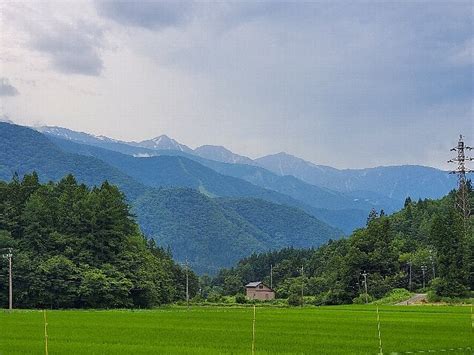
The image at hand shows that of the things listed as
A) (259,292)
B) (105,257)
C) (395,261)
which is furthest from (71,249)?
(259,292)

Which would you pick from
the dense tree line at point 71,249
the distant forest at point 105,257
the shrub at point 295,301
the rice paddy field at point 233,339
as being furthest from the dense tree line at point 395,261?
the rice paddy field at point 233,339

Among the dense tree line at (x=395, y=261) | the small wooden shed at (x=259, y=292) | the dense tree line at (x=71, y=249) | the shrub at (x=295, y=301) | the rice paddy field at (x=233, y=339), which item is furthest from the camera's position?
the small wooden shed at (x=259, y=292)

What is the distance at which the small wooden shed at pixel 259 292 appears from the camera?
101m

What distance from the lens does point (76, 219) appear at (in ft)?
212

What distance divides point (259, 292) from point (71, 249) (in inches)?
1786

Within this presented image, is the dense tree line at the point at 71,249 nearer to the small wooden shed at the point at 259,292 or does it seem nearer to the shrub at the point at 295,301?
the shrub at the point at 295,301

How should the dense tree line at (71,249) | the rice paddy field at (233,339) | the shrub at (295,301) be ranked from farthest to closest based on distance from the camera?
the shrub at (295,301) → the dense tree line at (71,249) → the rice paddy field at (233,339)

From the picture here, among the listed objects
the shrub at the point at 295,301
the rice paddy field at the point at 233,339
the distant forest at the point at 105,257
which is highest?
the distant forest at the point at 105,257

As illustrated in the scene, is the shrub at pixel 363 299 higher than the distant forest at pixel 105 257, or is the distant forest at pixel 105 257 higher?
the distant forest at pixel 105 257

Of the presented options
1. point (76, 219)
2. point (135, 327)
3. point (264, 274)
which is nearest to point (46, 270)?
point (76, 219)

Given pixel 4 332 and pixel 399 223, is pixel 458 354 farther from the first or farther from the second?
pixel 399 223

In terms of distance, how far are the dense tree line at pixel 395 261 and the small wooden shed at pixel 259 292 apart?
79.1 inches

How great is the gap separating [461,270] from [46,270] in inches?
1582

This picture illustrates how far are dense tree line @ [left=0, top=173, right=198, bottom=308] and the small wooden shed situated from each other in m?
32.5
